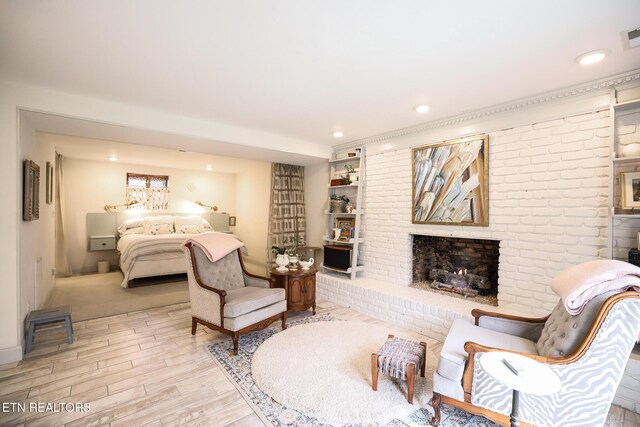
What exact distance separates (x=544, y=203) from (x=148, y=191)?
7724 millimetres

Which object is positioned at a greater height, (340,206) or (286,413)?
(340,206)

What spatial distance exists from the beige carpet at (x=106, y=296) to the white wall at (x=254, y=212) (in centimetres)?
190

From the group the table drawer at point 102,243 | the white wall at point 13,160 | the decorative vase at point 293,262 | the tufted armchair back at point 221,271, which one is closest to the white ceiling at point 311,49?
the white wall at point 13,160

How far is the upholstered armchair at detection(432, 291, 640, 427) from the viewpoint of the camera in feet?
5.04

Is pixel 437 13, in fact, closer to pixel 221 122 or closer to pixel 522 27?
pixel 522 27

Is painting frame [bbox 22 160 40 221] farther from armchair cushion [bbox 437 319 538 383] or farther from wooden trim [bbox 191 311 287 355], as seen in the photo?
armchair cushion [bbox 437 319 538 383]

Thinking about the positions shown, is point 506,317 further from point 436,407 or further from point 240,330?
point 240,330

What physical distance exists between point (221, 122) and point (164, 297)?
2895 millimetres

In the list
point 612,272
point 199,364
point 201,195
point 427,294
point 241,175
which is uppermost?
point 241,175

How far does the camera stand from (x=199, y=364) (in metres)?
2.61

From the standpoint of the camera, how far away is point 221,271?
344 cm

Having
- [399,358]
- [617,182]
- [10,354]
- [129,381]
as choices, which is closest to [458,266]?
[617,182]

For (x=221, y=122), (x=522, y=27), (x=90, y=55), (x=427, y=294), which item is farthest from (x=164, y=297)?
(x=522, y=27)

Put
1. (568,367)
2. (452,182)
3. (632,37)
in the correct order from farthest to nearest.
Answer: (452,182), (632,37), (568,367)
